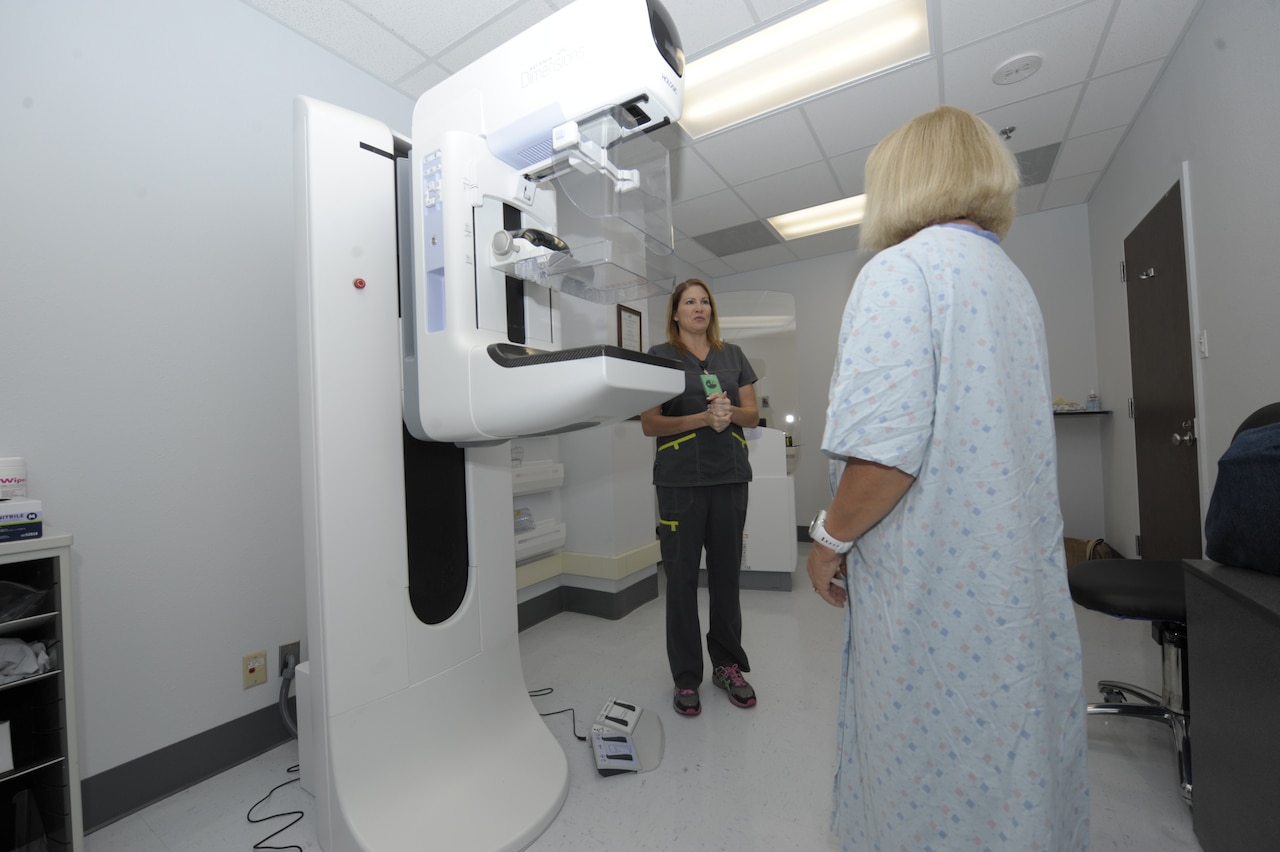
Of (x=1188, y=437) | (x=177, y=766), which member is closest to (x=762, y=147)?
(x=1188, y=437)

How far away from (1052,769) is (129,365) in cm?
217

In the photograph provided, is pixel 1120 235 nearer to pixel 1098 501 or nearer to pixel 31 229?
pixel 1098 501

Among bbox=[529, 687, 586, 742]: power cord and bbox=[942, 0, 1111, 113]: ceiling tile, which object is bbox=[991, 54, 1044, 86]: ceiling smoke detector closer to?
bbox=[942, 0, 1111, 113]: ceiling tile

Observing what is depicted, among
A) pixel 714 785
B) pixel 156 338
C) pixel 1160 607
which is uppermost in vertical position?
pixel 156 338

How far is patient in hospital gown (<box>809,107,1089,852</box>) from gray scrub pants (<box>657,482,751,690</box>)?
1016mm

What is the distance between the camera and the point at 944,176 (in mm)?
803

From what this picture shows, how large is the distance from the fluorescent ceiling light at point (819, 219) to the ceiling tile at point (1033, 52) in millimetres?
1139

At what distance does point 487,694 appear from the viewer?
55.0 inches

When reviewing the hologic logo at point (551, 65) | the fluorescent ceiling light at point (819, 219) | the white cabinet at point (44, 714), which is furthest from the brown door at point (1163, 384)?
the white cabinet at point (44, 714)

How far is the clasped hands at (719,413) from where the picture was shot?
179 cm

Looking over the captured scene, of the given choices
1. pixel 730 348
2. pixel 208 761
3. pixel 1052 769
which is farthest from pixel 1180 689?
pixel 208 761

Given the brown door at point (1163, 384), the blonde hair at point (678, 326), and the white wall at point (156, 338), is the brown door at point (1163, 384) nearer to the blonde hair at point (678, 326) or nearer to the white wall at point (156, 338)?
the blonde hair at point (678, 326)

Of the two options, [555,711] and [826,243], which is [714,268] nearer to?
[826,243]

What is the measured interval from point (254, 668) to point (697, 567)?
4.66 feet
